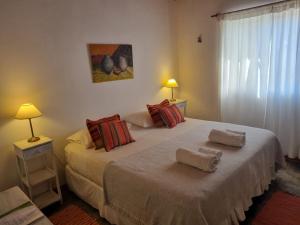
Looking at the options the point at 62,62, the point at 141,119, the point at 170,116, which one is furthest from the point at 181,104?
the point at 62,62

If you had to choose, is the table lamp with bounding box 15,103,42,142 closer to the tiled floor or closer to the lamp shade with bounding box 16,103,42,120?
the lamp shade with bounding box 16,103,42,120

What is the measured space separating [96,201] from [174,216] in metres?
1.11

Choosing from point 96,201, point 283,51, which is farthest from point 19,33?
point 283,51

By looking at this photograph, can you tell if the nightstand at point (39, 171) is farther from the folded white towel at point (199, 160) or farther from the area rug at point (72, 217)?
the folded white towel at point (199, 160)

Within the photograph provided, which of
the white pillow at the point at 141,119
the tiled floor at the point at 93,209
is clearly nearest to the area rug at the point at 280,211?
the tiled floor at the point at 93,209

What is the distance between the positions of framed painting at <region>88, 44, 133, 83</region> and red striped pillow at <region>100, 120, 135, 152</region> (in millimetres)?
846

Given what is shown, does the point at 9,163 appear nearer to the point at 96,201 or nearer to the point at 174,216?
the point at 96,201

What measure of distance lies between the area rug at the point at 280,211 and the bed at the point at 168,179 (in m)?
0.18

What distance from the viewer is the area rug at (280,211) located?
6.72 feet

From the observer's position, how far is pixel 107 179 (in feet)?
6.85

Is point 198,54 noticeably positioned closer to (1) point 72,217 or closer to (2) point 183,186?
(2) point 183,186

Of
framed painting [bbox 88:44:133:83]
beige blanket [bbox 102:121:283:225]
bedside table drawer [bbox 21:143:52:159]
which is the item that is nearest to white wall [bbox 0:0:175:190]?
framed painting [bbox 88:44:133:83]

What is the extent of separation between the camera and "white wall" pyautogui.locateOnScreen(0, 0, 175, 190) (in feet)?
7.73

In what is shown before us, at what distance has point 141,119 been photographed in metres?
3.24
